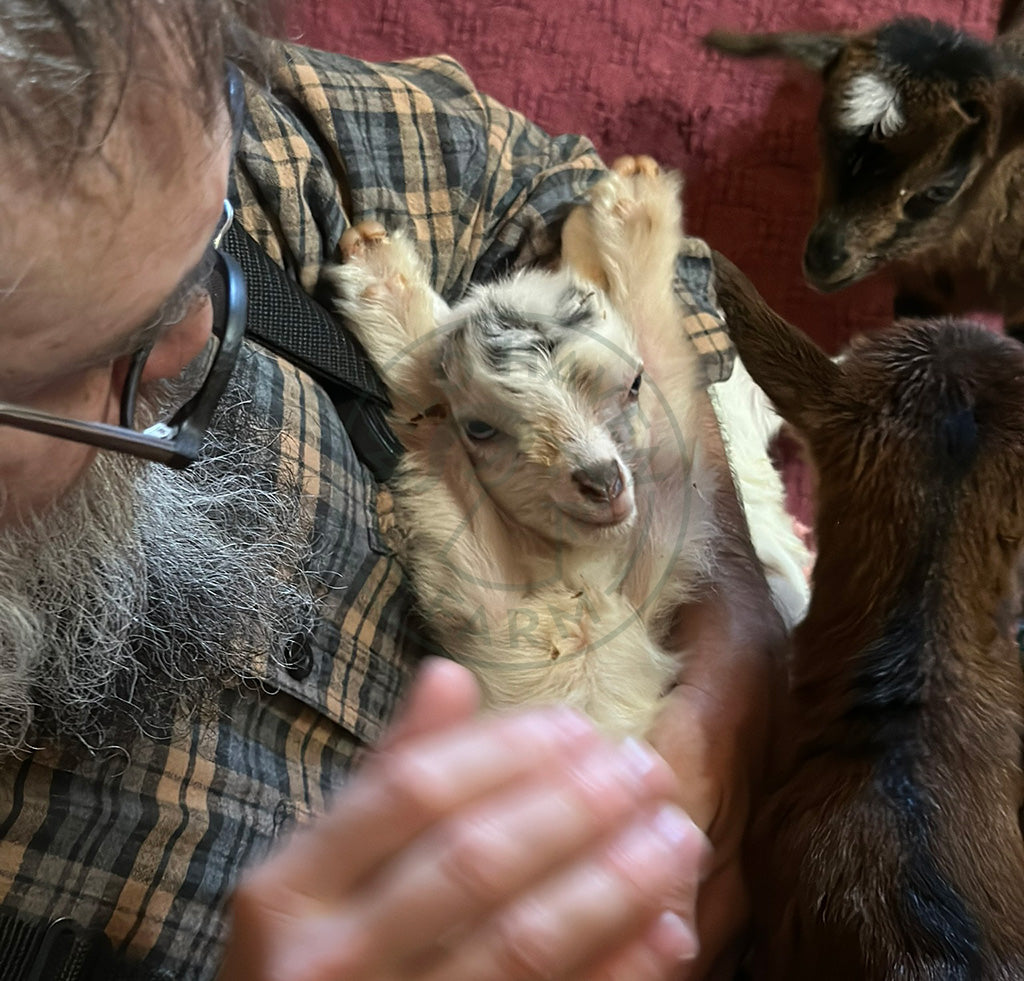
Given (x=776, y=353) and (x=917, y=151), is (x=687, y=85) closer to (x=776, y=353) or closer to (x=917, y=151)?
(x=917, y=151)

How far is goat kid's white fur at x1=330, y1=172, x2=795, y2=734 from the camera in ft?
4.05

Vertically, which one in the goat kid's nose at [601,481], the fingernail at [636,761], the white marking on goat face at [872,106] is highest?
the white marking on goat face at [872,106]

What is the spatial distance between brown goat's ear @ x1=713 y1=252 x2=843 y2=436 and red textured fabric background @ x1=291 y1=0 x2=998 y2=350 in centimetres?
112

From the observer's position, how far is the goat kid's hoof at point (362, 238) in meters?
1.49

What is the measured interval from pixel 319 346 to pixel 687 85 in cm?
131

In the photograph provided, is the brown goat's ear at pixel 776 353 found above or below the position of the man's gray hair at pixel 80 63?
below

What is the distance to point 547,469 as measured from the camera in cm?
123

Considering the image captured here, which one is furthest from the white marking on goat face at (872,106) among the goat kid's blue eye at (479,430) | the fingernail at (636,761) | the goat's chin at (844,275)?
the fingernail at (636,761)

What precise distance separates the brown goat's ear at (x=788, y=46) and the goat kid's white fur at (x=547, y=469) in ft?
1.65

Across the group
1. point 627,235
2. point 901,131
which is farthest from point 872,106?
point 627,235

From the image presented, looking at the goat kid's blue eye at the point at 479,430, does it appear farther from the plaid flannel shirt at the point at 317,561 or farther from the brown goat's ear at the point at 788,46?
the brown goat's ear at the point at 788,46

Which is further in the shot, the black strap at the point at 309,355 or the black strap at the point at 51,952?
the black strap at the point at 309,355

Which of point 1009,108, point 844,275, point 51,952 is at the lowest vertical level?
point 51,952

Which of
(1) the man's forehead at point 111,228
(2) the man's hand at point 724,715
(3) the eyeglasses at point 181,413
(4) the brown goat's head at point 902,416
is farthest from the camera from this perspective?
(2) the man's hand at point 724,715
